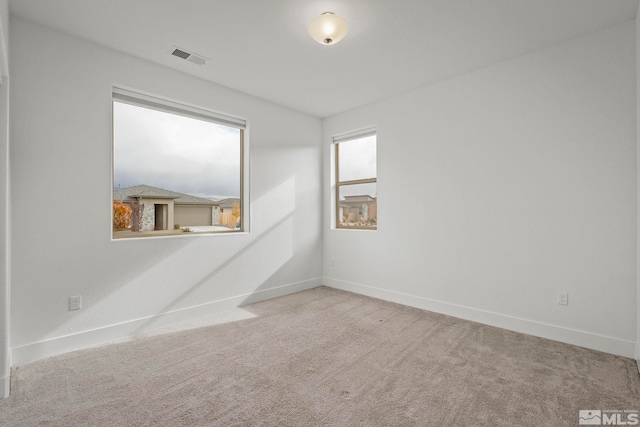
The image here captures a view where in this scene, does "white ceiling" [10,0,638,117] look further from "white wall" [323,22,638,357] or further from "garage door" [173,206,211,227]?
"garage door" [173,206,211,227]

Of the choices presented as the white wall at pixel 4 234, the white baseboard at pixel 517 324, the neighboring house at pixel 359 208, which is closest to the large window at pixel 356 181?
the neighboring house at pixel 359 208

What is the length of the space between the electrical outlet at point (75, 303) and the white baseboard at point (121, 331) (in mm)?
214

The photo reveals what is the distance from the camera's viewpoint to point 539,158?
2.78 m

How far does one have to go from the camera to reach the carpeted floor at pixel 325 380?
67.2 inches

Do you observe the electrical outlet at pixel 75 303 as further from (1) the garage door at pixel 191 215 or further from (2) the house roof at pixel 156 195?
(1) the garage door at pixel 191 215

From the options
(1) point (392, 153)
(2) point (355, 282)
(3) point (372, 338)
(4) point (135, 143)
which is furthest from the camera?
(2) point (355, 282)

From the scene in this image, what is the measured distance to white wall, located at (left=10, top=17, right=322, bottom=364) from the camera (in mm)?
2332

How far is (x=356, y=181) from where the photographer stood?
443cm

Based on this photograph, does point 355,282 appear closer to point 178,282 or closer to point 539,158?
point 178,282

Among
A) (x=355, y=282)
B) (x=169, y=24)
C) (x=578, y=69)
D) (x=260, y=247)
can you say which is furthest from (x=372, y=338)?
(x=169, y=24)

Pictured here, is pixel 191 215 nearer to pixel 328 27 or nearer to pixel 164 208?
pixel 164 208

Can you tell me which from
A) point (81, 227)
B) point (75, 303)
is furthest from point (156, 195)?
point (75, 303)

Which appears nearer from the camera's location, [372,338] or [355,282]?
[372,338]

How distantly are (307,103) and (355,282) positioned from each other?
251 cm
